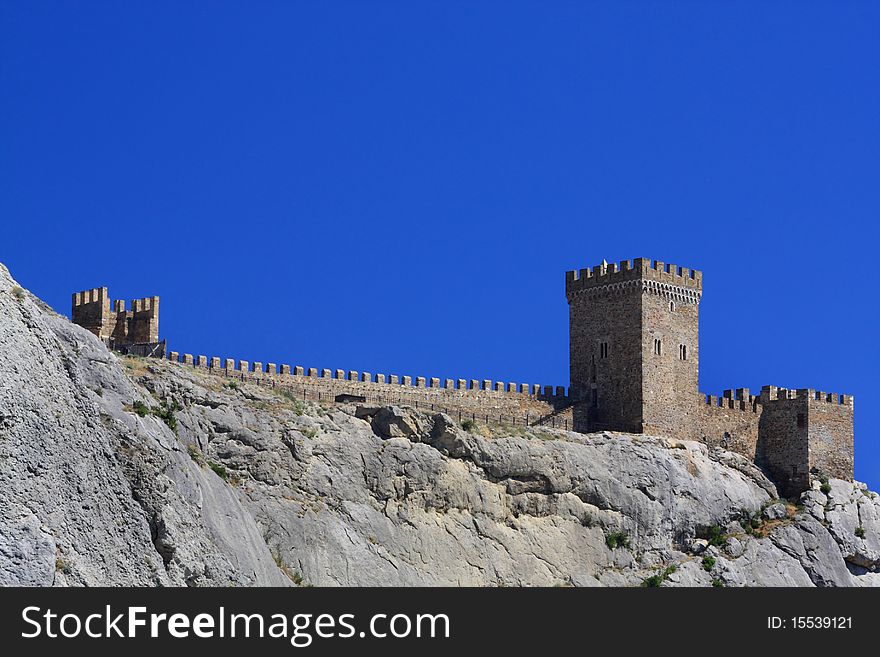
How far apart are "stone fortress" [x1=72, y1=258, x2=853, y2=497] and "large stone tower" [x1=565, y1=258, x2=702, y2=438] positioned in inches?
1.7

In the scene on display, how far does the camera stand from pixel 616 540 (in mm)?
73750

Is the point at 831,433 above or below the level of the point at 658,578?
above

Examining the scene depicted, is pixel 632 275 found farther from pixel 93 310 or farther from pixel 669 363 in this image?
pixel 93 310

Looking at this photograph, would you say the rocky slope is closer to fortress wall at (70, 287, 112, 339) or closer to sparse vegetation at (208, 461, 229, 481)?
sparse vegetation at (208, 461, 229, 481)

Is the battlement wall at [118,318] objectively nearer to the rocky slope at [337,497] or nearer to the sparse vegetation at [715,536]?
the rocky slope at [337,497]

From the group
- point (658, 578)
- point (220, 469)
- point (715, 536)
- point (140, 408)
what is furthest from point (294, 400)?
point (715, 536)

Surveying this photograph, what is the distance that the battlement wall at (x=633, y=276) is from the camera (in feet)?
260

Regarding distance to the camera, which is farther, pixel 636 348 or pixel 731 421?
pixel 731 421

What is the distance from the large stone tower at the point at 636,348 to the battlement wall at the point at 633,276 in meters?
0.04

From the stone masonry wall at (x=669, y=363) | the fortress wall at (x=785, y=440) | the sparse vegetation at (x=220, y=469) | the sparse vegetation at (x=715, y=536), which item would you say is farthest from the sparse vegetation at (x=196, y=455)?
the fortress wall at (x=785, y=440)

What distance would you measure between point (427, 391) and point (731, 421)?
53.3ft

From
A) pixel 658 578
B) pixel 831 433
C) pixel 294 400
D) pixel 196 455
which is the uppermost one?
pixel 831 433
